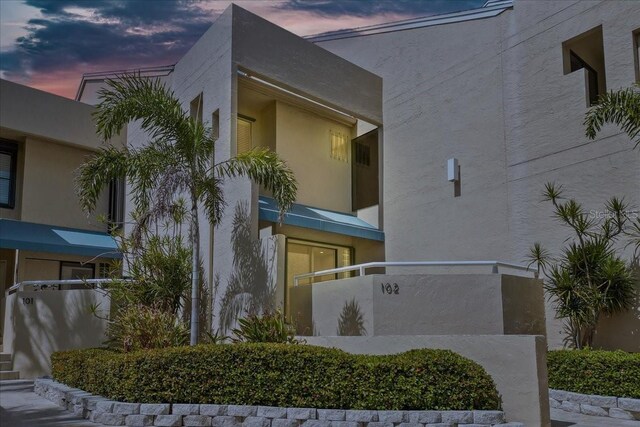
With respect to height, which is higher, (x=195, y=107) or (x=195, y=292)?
(x=195, y=107)

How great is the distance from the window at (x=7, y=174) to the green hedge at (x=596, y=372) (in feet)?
60.0

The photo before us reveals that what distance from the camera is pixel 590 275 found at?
13.6 m

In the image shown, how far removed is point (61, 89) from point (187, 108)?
13.3 m

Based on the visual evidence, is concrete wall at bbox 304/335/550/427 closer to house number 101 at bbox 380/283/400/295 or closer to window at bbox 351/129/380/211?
house number 101 at bbox 380/283/400/295

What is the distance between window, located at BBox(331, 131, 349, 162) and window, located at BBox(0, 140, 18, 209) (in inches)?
449

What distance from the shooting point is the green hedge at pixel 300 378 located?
9.78 m

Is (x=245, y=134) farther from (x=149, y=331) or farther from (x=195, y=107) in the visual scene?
(x=149, y=331)

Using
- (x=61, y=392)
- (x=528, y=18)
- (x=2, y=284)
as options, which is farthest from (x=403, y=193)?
(x=2, y=284)

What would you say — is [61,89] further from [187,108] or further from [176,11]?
[187,108]

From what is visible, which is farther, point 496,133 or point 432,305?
point 496,133

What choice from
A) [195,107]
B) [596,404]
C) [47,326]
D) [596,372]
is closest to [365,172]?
[195,107]

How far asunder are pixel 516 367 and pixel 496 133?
27.1 feet

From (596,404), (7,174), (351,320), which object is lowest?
(596,404)

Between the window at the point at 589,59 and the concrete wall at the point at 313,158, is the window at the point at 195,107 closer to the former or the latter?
the concrete wall at the point at 313,158
